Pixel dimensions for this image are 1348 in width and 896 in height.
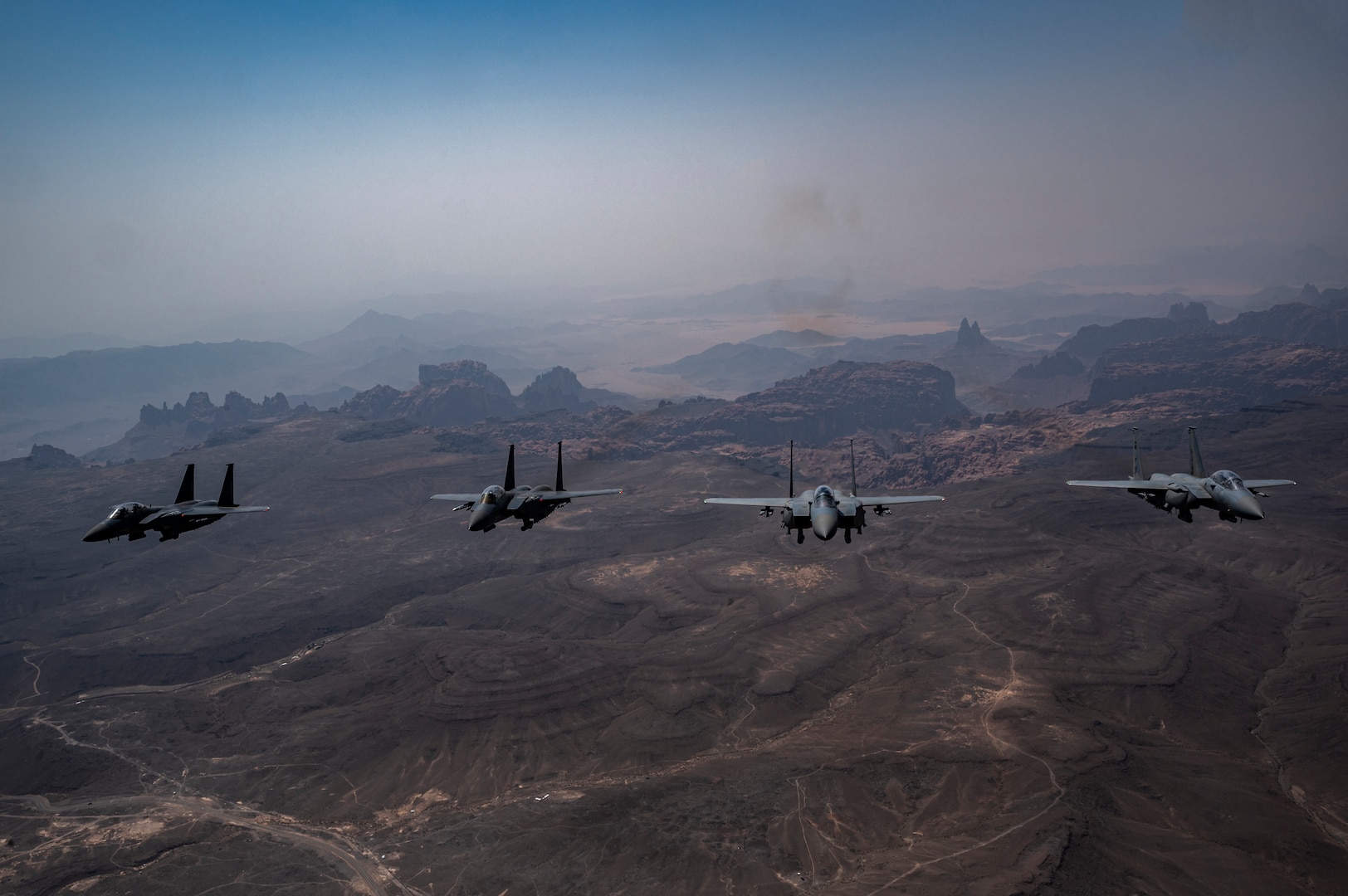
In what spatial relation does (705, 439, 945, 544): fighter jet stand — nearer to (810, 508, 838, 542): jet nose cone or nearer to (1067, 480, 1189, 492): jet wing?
(810, 508, 838, 542): jet nose cone

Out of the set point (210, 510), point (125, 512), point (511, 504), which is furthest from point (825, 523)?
point (125, 512)

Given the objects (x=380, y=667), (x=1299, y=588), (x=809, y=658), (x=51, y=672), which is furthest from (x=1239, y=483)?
(x=51, y=672)

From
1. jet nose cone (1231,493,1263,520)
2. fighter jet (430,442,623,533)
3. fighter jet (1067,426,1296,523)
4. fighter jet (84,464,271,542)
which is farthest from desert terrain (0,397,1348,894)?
fighter jet (84,464,271,542)

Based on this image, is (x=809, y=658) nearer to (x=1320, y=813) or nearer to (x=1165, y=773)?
(x=1165, y=773)

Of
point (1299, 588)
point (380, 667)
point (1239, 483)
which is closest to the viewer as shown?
point (1239, 483)

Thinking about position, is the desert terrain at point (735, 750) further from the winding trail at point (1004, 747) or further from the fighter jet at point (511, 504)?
the fighter jet at point (511, 504)
